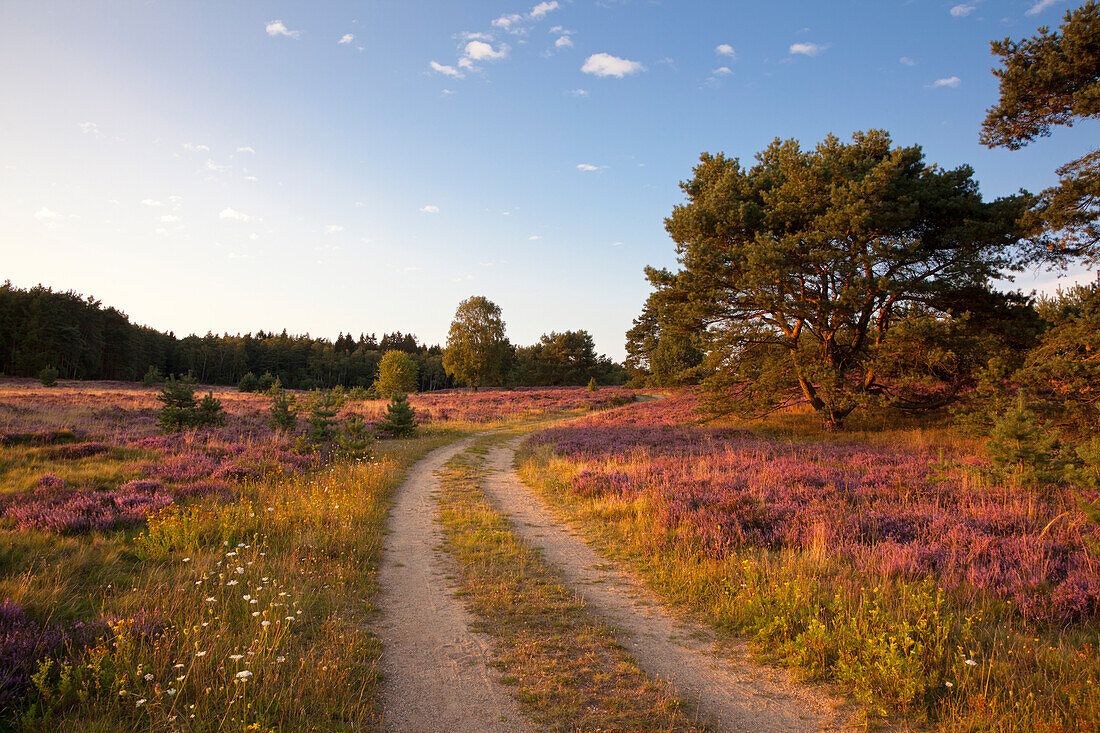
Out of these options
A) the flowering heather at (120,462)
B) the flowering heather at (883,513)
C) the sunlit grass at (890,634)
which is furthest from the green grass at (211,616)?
the flowering heather at (883,513)

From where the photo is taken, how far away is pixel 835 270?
56.3 ft

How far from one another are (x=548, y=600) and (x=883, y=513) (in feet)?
21.0

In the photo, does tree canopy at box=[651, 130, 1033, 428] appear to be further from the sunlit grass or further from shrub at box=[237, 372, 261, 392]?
shrub at box=[237, 372, 261, 392]

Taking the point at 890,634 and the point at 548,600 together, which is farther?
the point at 548,600

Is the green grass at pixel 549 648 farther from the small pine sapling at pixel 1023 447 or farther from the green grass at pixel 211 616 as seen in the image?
the small pine sapling at pixel 1023 447

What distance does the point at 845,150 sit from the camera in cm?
1777

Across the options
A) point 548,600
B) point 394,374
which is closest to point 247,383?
point 394,374

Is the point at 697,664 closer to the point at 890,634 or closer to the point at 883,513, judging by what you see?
the point at 890,634

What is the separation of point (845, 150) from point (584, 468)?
51.2ft

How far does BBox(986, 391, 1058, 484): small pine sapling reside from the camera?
344 inches

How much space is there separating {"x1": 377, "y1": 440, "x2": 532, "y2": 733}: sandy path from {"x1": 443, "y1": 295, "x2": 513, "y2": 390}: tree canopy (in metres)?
56.9

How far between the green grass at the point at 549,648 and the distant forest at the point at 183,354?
49.0 meters

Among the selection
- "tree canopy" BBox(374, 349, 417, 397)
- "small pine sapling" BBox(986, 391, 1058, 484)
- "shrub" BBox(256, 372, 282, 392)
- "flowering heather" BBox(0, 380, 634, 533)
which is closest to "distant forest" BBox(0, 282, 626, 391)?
"shrub" BBox(256, 372, 282, 392)

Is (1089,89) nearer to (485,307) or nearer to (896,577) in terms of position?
(896,577)
